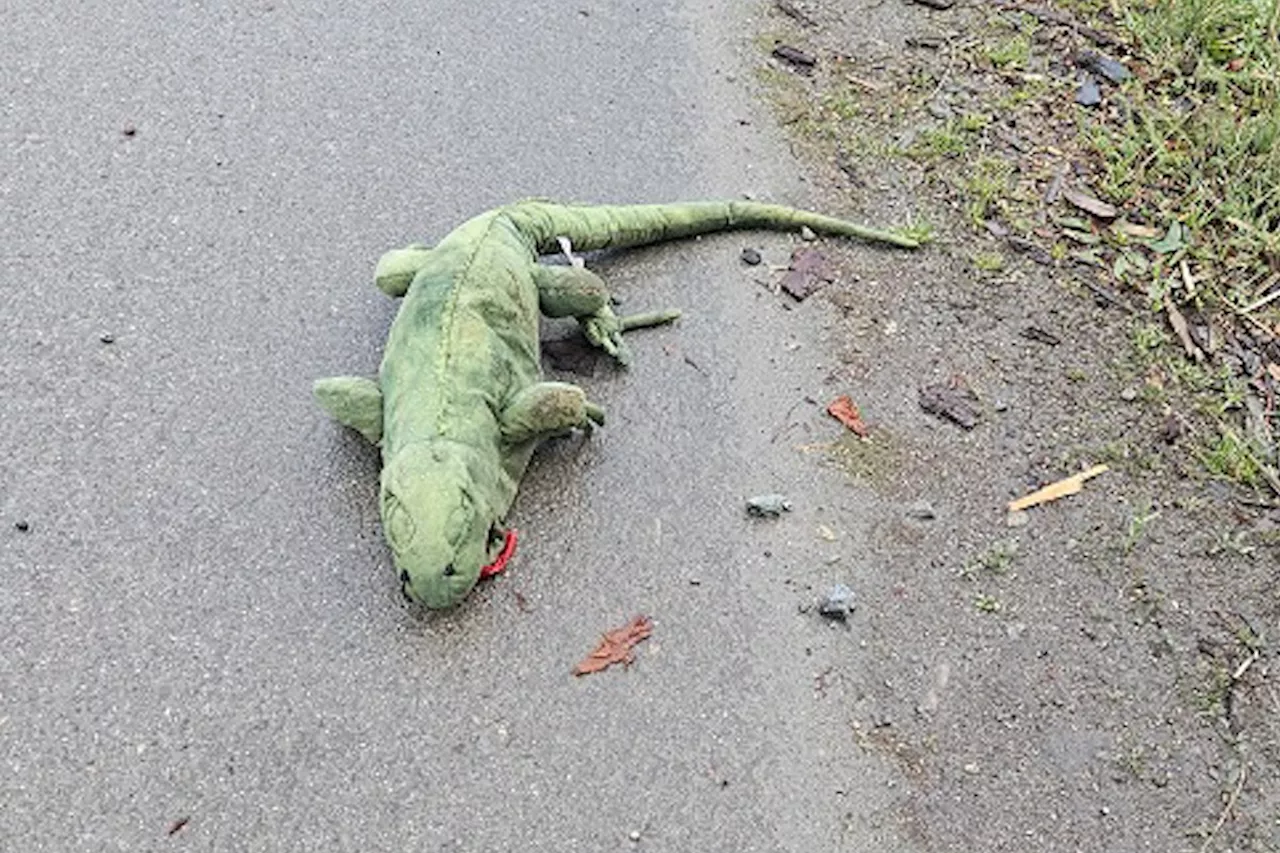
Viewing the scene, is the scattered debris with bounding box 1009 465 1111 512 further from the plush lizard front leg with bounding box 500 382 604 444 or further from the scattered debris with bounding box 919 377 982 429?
the plush lizard front leg with bounding box 500 382 604 444

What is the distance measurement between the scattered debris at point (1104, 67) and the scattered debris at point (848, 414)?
1838 millimetres

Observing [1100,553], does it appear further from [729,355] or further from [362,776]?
[362,776]

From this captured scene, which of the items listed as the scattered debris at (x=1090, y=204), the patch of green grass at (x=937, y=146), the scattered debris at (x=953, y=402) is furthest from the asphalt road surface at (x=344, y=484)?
the scattered debris at (x=1090, y=204)

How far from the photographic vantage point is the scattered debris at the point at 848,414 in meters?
3.90

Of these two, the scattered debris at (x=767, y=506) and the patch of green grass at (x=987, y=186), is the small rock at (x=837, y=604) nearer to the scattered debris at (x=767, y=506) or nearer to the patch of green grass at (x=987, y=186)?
the scattered debris at (x=767, y=506)

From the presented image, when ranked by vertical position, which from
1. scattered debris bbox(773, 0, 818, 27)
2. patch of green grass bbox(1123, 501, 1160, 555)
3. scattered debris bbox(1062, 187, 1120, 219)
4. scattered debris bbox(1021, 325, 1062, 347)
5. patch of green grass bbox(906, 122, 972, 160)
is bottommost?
patch of green grass bbox(1123, 501, 1160, 555)

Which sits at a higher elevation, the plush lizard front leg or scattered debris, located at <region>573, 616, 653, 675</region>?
the plush lizard front leg

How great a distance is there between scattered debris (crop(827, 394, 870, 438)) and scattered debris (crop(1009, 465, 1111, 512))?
42cm

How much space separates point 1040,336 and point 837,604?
1.17m

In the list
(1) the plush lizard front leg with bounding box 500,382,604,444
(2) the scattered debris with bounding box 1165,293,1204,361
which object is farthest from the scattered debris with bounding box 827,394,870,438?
(2) the scattered debris with bounding box 1165,293,1204,361

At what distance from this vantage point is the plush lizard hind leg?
385cm

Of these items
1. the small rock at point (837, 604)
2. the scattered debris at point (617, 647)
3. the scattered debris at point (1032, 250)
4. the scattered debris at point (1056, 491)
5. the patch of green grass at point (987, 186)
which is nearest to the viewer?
the scattered debris at point (617, 647)

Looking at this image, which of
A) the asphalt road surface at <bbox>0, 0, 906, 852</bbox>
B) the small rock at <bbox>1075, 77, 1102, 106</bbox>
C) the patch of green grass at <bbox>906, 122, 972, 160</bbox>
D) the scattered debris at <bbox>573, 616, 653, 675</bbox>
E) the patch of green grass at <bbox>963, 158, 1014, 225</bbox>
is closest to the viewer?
the asphalt road surface at <bbox>0, 0, 906, 852</bbox>

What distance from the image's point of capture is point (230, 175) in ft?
14.8
